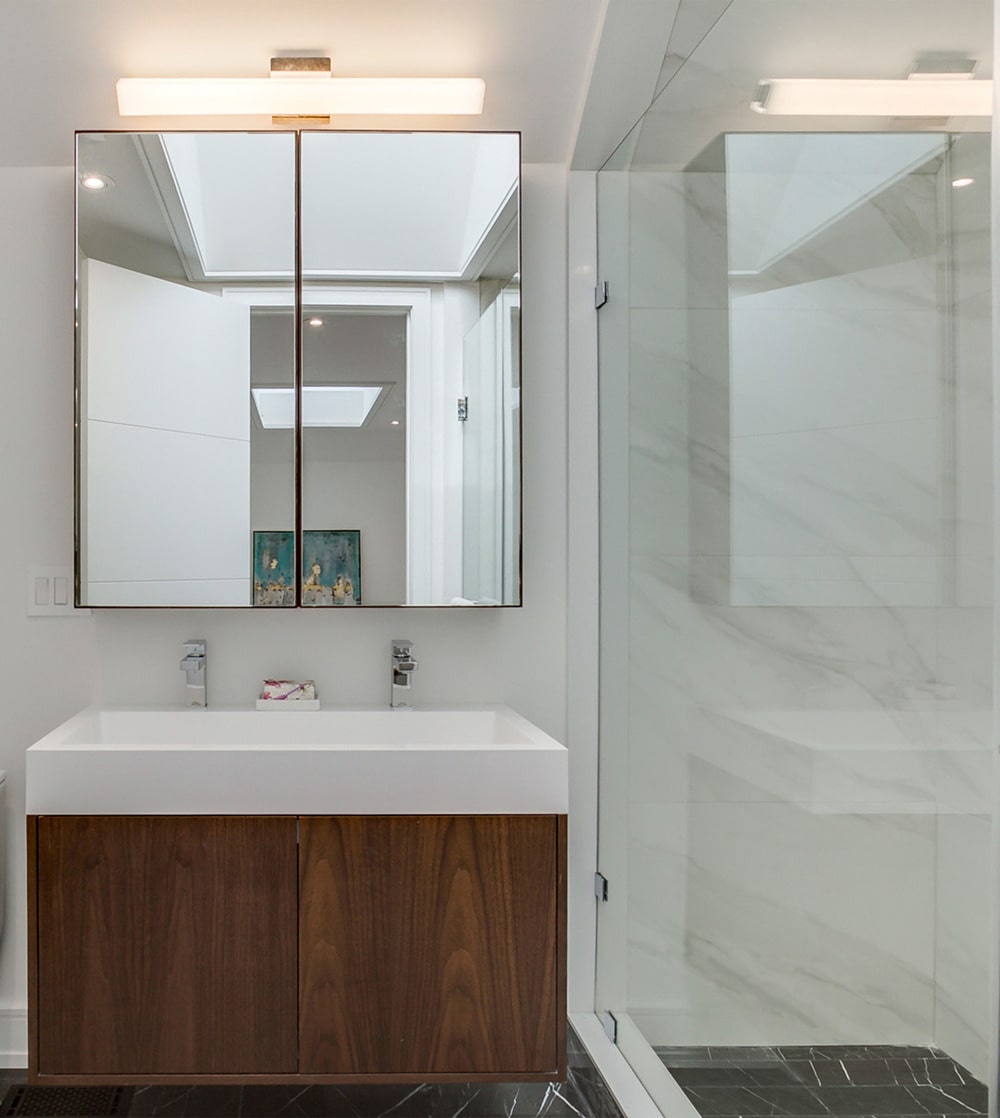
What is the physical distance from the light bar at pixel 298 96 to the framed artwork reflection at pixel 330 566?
901mm

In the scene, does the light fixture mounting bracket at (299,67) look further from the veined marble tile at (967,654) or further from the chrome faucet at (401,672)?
the veined marble tile at (967,654)

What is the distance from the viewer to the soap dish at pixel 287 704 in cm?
192

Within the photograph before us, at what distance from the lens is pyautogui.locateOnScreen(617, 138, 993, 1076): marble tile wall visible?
0.81m

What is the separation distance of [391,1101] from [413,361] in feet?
5.06

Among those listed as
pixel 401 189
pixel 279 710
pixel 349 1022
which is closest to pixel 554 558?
pixel 279 710

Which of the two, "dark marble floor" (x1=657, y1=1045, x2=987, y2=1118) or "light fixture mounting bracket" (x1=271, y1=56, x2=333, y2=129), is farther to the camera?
"light fixture mounting bracket" (x1=271, y1=56, x2=333, y2=129)

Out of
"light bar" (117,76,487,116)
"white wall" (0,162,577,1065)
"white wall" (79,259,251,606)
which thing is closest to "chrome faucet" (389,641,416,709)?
"white wall" (0,162,577,1065)

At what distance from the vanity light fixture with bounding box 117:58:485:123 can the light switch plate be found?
1011mm

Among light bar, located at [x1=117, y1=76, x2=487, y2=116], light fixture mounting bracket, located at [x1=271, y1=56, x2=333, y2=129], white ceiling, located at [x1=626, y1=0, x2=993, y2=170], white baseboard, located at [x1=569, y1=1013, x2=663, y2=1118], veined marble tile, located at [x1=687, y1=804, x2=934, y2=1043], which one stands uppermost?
light fixture mounting bracket, located at [x1=271, y1=56, x2=333, y2=129]

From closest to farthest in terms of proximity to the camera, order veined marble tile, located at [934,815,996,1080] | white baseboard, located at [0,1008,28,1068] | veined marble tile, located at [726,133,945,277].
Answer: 1. veined marble tile, located at [934,815,996,1080]
2. veined marble tile, located at [726,133,945,277]
3. white baseboard, located at [0,1008,28,1068]

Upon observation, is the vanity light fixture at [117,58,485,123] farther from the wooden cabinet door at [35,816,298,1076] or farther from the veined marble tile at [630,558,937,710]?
the wooden cabinet door at [35,816,298,1076]

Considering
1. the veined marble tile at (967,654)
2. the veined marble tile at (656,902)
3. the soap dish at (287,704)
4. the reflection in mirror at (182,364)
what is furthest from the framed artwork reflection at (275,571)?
the veined marble tile at (967,654)

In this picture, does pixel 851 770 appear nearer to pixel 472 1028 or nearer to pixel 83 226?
pixel 472 1028

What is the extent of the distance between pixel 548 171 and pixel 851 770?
5.18ft
